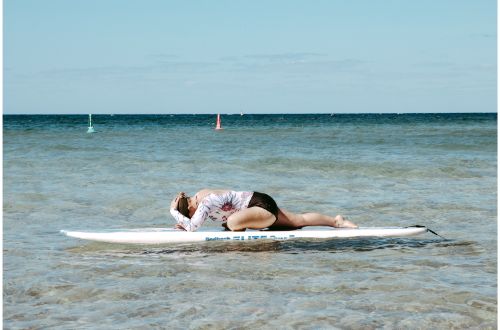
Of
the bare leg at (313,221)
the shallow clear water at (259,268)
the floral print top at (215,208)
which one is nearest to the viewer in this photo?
the shallow clear water at (259,268)

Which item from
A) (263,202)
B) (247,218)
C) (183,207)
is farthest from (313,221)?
(183,207)

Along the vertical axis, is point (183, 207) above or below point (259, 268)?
above

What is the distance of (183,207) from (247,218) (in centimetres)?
77

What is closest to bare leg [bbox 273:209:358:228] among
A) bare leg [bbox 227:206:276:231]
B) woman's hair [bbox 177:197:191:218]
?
bare leg [bbox 227:206:276:231]

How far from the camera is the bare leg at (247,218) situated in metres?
8.25

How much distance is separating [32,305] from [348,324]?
245cm

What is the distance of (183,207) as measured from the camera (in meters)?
8.34

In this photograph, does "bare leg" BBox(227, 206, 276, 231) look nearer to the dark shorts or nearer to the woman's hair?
the dark shorts

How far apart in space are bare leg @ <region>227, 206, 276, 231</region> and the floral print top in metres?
0.11

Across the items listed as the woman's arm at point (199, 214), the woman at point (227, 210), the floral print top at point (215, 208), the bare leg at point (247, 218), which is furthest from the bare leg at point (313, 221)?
the woman's arm at point (199, 214)

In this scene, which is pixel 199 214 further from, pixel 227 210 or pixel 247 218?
pixel 247 218

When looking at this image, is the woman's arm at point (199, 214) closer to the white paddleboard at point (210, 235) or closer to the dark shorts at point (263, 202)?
the white paddleboard at point (210, 235)

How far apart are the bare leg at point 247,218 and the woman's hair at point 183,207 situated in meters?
0.52

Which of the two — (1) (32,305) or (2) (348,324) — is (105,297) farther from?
(2) (348,324)
